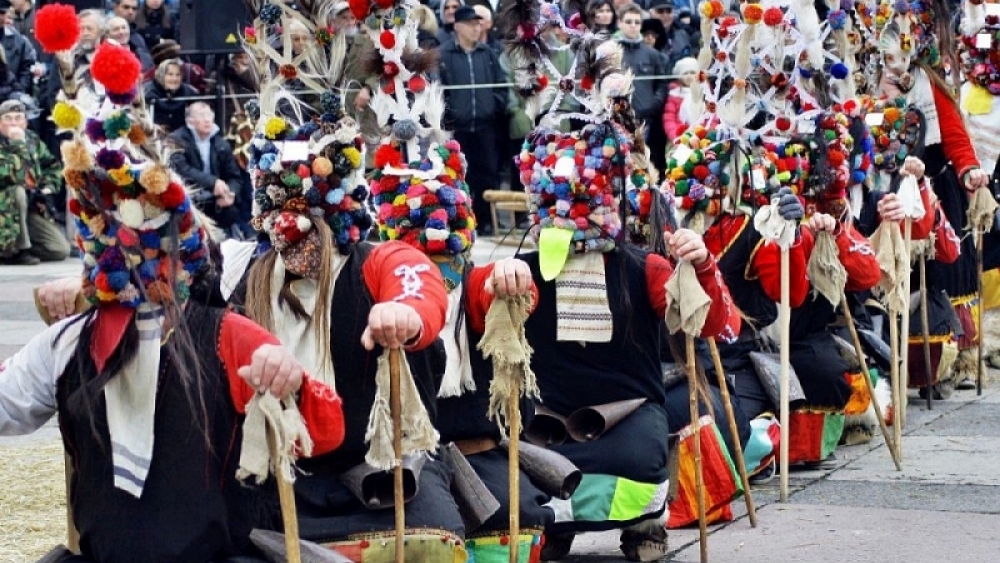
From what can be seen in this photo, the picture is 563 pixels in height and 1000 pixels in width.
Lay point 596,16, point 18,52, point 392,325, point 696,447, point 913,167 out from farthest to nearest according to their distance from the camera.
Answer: point 18,52 < point 913,167 < point 596,16 < point 696,447 < point 392,325

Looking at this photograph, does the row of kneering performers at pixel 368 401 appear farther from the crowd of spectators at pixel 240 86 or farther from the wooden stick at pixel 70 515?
the crowd of spectators at pixel 240 86

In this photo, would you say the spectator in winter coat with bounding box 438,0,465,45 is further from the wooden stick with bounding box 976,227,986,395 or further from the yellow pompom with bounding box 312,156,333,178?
the yellow pompom with bounding box 312,156,333,178

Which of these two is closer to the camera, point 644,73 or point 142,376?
point 142,376

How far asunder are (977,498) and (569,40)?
2644mm

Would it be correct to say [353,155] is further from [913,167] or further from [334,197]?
[913,167]

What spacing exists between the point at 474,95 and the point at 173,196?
1088 cm

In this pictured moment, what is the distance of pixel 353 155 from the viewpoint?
17.5 ft

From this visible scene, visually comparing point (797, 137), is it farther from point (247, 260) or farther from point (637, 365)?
point (247, 260)

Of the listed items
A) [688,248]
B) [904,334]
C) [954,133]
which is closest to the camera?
[688,248]

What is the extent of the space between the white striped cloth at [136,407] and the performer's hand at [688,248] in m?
2.22

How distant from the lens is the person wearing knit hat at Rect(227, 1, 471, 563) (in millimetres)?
5211

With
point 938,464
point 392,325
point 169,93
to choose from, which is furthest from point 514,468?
point 169,93

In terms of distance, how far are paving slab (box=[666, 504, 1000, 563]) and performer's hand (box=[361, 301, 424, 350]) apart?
7.63ft

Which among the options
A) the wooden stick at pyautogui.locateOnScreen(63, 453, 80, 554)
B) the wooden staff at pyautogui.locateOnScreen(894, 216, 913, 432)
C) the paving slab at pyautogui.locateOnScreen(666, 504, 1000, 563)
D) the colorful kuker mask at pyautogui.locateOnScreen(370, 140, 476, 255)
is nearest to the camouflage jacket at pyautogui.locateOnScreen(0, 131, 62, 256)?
the wooden staff at pyautogui.locateOnScreen(894, 216, 913, 432)
